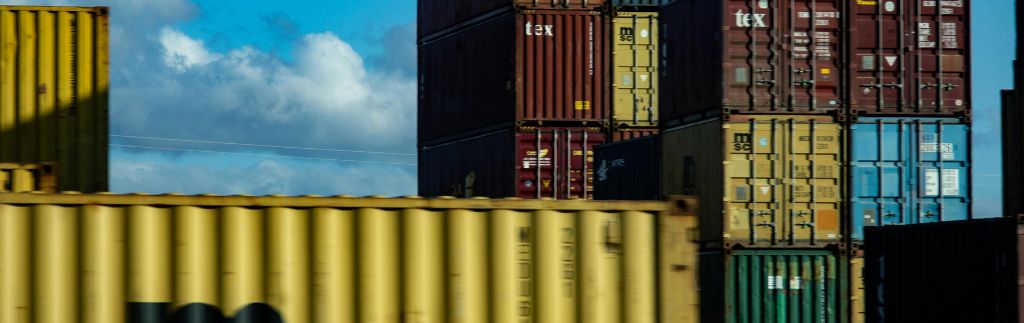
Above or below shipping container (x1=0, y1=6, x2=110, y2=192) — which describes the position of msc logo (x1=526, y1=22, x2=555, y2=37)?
above

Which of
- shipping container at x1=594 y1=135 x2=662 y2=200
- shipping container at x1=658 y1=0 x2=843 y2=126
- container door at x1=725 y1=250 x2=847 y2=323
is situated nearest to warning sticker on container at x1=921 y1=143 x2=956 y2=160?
shipping container at x1=658 y1=0 x2=843 y2=126

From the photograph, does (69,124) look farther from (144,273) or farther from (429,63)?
(429,63)

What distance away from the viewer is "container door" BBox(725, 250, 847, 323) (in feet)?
82.4

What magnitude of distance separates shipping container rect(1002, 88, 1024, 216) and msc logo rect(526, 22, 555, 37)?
11.9 metres

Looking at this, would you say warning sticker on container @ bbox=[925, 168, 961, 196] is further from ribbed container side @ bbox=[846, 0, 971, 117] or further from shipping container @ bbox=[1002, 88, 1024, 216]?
shipping container @ bbox=[1002, 88, 1024, 216]

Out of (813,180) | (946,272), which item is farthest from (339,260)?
(813,180)

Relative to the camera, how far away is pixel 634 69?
107 feet

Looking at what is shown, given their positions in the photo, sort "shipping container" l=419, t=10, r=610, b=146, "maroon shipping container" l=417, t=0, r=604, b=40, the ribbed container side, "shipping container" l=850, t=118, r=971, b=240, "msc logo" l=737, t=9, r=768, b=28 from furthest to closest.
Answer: "maroon shipping container" l=417, t=0, r=604, b=40
"shipping container" l=419, t=10, r=610, b=146
the ribbed container side
"shipping container" l=850, t=118, r=971, b=240
"msc logo" l=737, t=9, r=768, b=28

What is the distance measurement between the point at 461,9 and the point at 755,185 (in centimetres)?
1295

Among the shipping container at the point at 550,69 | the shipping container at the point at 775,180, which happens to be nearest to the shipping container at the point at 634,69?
the shipping container at the point at 550,69

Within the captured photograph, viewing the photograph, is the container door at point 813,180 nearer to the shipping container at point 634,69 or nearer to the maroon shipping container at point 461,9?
the shipping container at point 634,69

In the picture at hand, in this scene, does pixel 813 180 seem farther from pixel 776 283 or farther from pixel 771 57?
pixel 771 57

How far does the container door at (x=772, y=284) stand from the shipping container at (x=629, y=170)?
2574 millimetres

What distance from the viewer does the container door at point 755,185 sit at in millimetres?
25094
